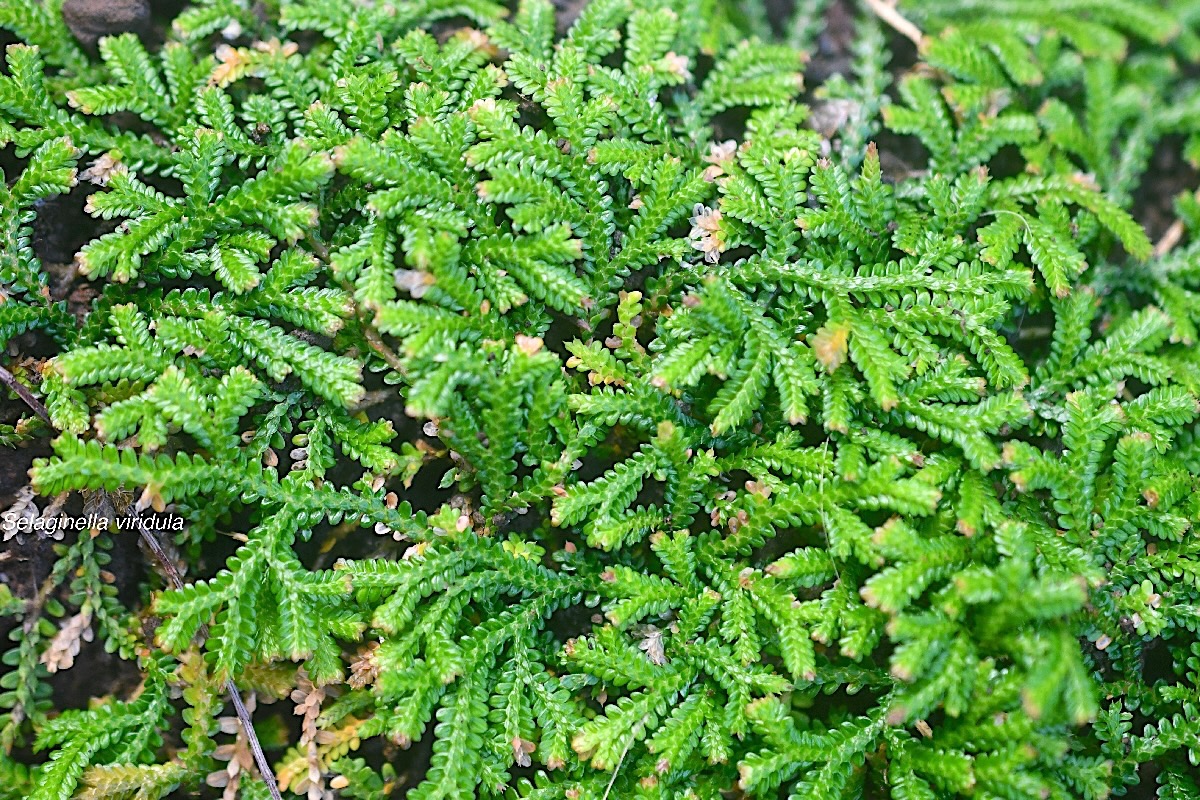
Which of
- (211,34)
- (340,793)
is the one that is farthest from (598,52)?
(340,793)

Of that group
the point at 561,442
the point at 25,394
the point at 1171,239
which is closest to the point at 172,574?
the point at 25,394

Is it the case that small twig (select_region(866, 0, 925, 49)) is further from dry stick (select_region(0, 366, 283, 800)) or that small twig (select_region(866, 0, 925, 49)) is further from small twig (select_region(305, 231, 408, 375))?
dry stick (select_region(0, 366, 283, 800))

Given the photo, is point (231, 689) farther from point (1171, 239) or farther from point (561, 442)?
point (1171, 239)

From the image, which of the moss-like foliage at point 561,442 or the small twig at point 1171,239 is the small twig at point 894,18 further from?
the small twig at point 1171,239

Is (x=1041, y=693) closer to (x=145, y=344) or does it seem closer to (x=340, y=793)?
(x=340, y=793)

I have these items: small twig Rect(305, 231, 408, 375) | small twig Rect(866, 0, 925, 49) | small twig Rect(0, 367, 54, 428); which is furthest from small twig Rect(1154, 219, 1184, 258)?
small twig Rect(0, 367, 54, 428)
